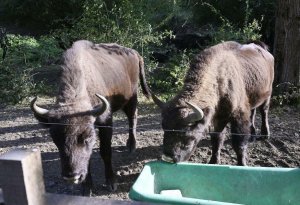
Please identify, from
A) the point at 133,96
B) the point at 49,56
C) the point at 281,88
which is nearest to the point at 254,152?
the point at 133,96

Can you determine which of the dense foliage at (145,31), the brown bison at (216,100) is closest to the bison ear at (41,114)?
the brown bison at (216,100)

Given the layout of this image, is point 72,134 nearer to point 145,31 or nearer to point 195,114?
point 195,114

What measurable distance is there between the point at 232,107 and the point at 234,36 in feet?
16.1

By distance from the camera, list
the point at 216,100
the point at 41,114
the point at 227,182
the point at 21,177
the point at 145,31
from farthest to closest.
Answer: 1. the point at 145,31
2. the point at 216,100
3. the point at 41,114
4. the point at 227,182
5. the point at 21,177

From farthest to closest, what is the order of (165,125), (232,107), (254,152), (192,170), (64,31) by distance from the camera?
(64,31) → (254,152) → (232,107) → (165,125) → (192,170)

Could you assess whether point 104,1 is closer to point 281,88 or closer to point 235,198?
point 281,88

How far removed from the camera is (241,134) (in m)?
5.31

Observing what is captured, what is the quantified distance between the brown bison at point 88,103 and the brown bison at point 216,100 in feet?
2.54

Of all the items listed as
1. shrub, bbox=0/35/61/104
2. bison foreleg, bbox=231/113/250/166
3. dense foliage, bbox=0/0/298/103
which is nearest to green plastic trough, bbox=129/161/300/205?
bison foreleg, bbox=231/113/250/166

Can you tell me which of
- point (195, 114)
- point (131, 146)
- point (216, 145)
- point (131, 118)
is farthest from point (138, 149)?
point (195, 114)

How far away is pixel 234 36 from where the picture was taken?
983cm

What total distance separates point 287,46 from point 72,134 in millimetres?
5639

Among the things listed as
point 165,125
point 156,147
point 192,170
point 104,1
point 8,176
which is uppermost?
point 104,1

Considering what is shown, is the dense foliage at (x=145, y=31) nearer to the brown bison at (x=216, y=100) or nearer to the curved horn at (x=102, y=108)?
the brown bison at (x=216, y=100)
